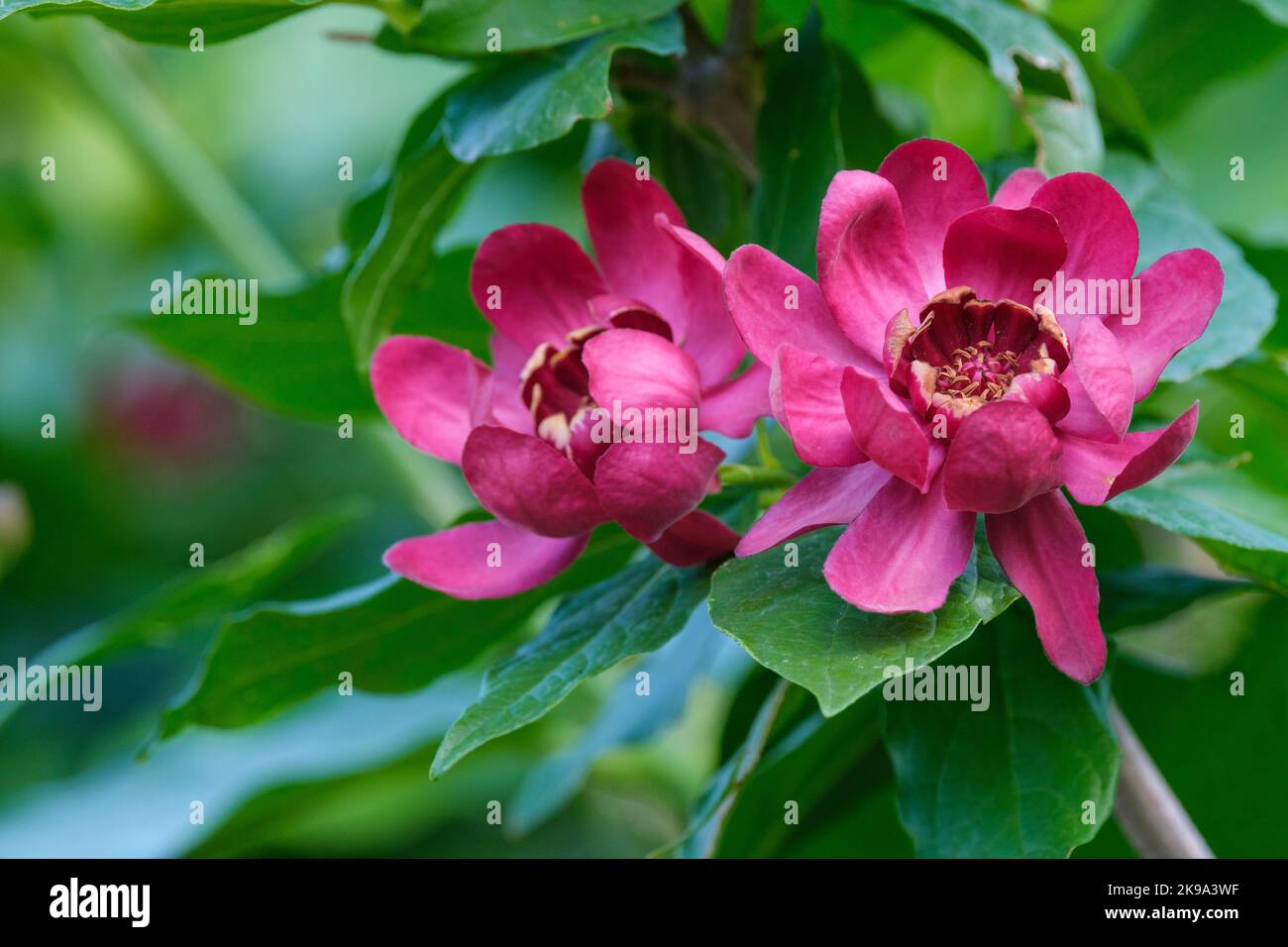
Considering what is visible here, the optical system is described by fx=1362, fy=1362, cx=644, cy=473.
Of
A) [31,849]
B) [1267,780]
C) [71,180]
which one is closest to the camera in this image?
[1267,780]

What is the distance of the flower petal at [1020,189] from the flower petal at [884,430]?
152 mm

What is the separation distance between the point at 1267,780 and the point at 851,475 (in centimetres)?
70

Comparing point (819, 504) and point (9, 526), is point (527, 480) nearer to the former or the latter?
point (819, 504)

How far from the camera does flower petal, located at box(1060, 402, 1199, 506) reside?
60 centimetres

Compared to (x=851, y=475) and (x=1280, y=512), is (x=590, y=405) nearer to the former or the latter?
(x=851, y=475)

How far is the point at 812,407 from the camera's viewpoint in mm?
631

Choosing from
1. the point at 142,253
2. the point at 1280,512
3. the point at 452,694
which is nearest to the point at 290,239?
the point at 142,253

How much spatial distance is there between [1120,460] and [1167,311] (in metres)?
0.09

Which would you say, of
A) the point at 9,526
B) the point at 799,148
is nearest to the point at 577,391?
the point at 799,148

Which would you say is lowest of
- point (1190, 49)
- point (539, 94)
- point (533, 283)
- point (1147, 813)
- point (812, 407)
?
point (1147, 813)

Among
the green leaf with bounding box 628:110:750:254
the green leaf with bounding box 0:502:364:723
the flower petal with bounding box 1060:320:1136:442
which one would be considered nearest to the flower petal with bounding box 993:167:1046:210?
the flower petal with bounding box 1060:320:1136:442

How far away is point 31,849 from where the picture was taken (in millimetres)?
1464

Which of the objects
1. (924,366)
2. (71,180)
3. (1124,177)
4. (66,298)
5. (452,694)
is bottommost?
(452,694)
